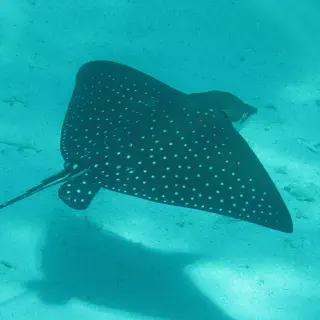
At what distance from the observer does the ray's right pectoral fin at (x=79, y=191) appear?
11.1ft

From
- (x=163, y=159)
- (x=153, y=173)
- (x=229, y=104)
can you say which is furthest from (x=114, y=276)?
(x=229, y=104)

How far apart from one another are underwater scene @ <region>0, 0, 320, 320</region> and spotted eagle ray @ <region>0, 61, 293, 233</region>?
14 millimetres

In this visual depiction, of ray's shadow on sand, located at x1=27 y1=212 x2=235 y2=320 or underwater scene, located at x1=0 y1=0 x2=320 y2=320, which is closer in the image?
underwater scene, located at x1=0 y1=0 x2=320 y2=320

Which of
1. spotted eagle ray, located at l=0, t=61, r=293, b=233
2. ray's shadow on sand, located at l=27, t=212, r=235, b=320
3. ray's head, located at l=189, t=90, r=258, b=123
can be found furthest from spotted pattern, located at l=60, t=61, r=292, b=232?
ray's shadow on sand, located at l=27, t=212, r=235, b=320

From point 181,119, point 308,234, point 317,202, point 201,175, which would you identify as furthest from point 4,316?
point 317,202

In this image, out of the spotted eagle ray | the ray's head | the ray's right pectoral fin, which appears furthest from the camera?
the ray's head

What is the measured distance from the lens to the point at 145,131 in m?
3.62

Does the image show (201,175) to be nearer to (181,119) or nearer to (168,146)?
(168,146)

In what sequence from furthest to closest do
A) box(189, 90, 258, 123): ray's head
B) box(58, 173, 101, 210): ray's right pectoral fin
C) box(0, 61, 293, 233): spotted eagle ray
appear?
box(189, 90, 258, 123): ray's head, box(58, 173, 101, 210): ray's right pectoral fin, box(0, 61, 293, 233): spotted eagle ray

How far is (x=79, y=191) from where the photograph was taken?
3.42 meters

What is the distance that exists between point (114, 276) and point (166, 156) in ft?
5.21

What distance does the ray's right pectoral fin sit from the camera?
134 inches

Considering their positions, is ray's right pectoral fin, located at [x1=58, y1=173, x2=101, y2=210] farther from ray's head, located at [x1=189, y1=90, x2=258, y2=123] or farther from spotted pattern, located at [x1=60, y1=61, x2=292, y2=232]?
ray's head, located at [x1=189, y1=90, x2=258, y2=123]

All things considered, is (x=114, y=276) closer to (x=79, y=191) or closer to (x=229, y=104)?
(x=79, y=191)
